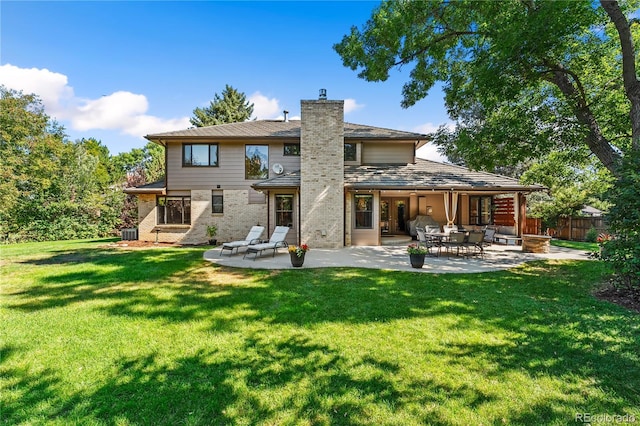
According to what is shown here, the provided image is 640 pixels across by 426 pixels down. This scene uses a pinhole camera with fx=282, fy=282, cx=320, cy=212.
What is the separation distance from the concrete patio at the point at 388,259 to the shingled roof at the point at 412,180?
300 cm

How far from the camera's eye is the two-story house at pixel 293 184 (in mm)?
13781

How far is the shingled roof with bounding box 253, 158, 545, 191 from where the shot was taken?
1338 centimetres

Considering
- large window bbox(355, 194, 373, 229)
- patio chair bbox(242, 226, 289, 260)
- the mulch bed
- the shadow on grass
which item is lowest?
the shadow on grass

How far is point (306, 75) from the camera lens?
16047 mm

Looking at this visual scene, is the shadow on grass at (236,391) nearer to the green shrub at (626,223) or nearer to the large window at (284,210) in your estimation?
the green shrub at (626,223)

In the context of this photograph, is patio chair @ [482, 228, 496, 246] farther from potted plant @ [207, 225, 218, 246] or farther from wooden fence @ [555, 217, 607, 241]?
potted plant @ [207, 225, 218, 246]

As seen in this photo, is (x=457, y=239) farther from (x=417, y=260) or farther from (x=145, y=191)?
(x=145, y=191)

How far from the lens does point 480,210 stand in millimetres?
17578

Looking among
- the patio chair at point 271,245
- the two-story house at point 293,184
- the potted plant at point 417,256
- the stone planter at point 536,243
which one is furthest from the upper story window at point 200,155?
the stone planter at point 536,243

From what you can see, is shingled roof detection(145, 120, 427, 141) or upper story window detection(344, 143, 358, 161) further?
upper story window detection(344, 143, 358, 161)

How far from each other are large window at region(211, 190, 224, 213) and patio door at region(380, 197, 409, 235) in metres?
10.0

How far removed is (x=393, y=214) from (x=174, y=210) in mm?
13607

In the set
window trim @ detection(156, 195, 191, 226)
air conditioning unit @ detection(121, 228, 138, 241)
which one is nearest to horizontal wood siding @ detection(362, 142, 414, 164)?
window trim @ detection(156, 195, 191, 226)

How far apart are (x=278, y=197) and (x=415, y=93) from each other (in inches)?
320
